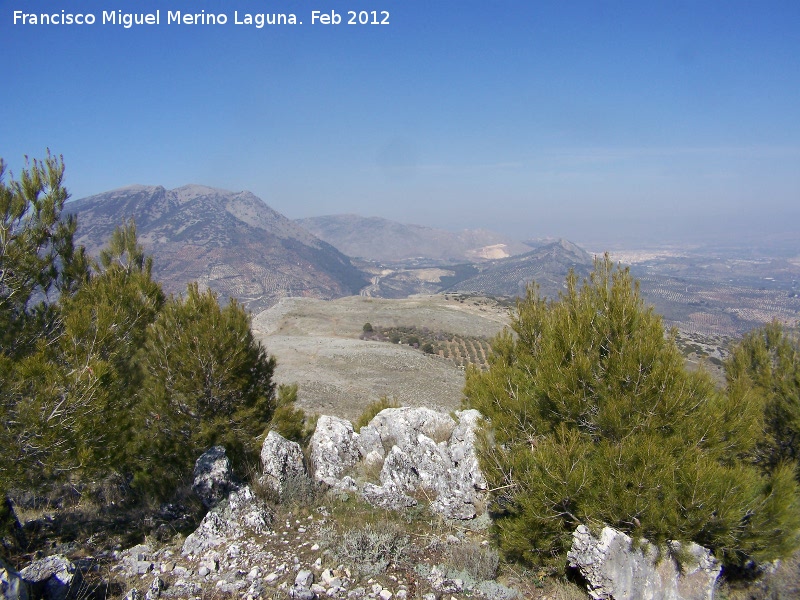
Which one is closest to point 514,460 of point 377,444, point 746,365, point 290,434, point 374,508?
point 374,508

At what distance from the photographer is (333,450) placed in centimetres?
922

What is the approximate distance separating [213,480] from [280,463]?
1.07 meters

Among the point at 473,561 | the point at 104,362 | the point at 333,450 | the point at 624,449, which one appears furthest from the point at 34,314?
the point at 624,449

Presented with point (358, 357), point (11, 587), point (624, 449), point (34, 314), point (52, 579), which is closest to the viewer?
point (11, 587)

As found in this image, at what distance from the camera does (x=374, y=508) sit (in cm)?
729

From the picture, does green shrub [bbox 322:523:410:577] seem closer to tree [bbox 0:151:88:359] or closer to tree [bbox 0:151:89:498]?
tree [bbox 0:151:89:498]

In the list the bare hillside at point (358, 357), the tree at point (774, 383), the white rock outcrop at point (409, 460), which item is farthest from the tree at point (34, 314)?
the tree at point (774, 383)

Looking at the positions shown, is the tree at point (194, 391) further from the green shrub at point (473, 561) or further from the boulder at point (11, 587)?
the green shrub at point (473, 561)

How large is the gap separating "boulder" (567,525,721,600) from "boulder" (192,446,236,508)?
5.08 meters

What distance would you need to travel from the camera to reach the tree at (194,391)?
866cm

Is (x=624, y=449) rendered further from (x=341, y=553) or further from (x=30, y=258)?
(x=30, y=258)

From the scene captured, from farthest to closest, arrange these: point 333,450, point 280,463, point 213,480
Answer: point 333,450 < point 280,463 < point 213,480

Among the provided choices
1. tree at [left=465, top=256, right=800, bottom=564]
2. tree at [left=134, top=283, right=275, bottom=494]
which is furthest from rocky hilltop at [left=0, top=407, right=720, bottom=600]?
tree at [left=134, top=283, right=275, bottom=494]

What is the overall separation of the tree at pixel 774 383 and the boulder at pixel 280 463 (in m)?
7.92
